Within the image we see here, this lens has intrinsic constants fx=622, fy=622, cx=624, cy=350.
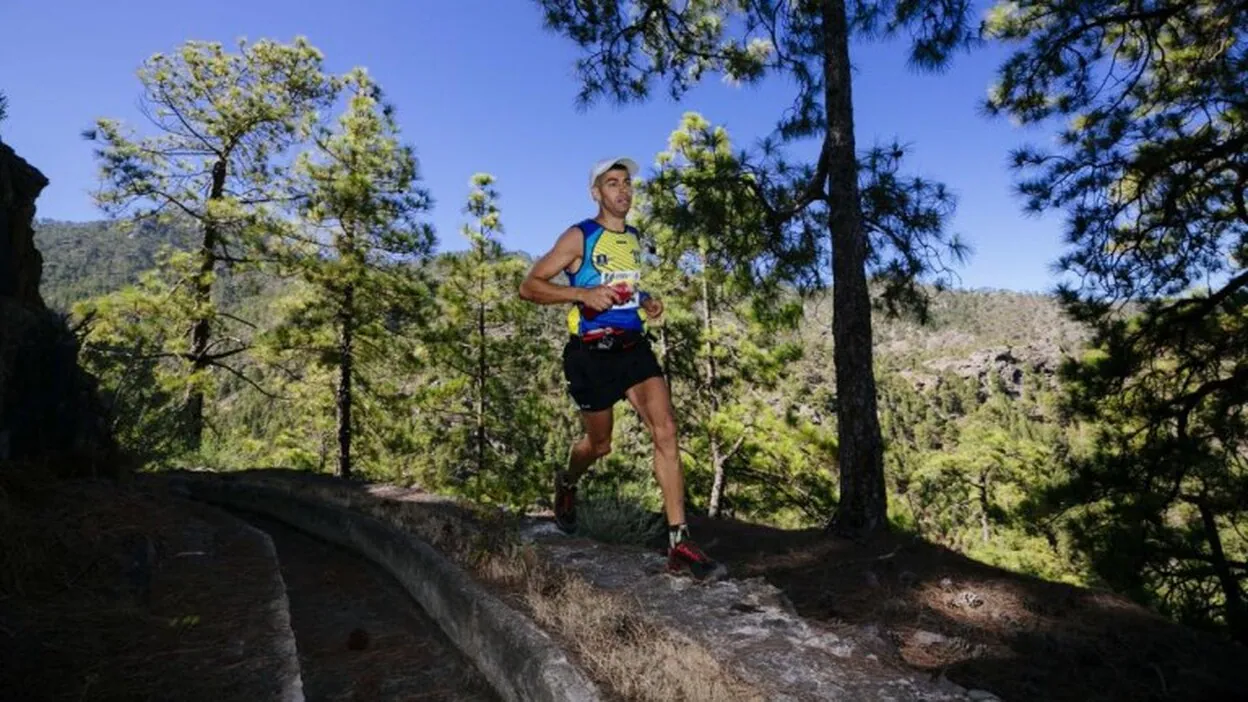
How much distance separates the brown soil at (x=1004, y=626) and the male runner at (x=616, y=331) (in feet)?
2.93

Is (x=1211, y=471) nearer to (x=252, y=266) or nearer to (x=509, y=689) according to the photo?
(x=509, y=689)

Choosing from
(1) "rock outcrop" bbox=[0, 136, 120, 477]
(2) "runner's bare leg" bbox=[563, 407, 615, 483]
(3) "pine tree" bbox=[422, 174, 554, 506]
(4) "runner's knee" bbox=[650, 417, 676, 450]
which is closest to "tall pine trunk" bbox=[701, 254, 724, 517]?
(3) "pine tree" bbox=[422, 174, 554, 506]

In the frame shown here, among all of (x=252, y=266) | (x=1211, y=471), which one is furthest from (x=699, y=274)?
(x=252, y=266)

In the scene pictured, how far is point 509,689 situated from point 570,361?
1.94m

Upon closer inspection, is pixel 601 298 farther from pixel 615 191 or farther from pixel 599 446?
pixel 599 446

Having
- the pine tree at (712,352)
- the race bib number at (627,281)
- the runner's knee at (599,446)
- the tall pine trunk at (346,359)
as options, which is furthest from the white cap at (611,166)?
A: the tall pine trunk at (346,359)

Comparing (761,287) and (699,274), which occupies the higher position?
(699,274)

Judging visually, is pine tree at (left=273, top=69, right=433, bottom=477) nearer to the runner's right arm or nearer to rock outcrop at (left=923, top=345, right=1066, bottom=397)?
the runner's right arm

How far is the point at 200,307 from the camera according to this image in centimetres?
1532

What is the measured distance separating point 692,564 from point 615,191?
2.29 meters

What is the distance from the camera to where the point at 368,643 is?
10.3 ft

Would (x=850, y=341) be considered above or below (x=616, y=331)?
above

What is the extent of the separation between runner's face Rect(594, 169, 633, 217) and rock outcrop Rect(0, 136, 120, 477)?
171 inches

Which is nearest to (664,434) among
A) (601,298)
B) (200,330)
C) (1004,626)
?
(601,298)
